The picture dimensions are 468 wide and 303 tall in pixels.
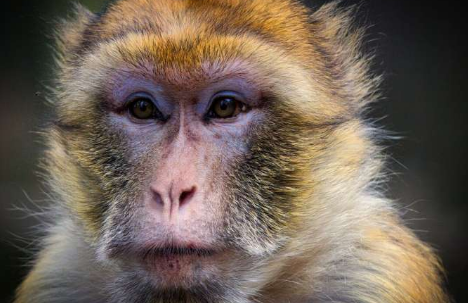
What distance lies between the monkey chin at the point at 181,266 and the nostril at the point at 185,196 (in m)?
0.24

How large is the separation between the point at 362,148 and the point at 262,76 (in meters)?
1.04

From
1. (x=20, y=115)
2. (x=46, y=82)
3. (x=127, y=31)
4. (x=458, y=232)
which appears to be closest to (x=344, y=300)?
(x=127, y=31)

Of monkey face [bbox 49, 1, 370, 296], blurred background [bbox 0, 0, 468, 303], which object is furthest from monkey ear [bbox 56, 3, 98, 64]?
blurred background [bbox 0, 0, 468, 303]

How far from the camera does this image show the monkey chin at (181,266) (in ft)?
12.4

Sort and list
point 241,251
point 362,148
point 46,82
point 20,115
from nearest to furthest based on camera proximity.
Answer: point 241,251 → point 362,148 → point 46,82 → point 20,115

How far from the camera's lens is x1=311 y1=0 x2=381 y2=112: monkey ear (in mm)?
5145

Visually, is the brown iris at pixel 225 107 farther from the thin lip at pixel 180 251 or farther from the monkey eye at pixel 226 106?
the thin lip at pixel 180 251

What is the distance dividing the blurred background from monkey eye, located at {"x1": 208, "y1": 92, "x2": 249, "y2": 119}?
3.66 metres

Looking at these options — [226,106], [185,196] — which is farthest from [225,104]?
[185,196]

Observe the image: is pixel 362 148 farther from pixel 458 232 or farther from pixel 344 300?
pixel 458 232

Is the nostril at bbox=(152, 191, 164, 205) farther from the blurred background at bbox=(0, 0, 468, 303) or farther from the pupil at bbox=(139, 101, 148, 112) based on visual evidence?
the blurred background at bbox=(0, 0, 468, 303)

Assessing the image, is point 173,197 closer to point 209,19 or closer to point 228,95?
point 228,95

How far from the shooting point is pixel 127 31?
4.47 metres

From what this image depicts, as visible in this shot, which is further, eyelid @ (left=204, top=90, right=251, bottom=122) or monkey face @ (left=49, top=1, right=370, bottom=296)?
eyelid @ (left=204, top=90, right=251, bottom=122)
